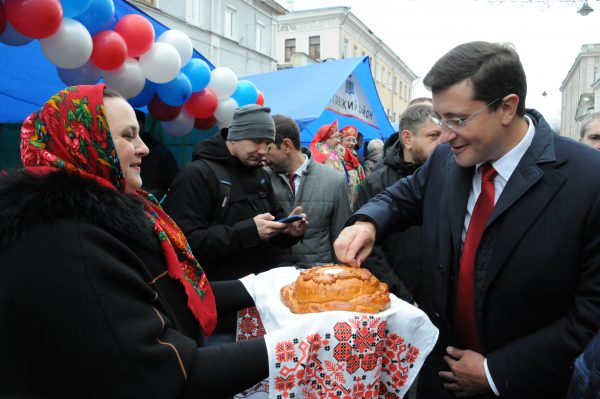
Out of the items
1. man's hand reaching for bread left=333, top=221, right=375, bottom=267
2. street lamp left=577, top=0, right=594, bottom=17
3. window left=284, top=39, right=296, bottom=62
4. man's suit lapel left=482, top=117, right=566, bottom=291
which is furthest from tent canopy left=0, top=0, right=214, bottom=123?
window left=284, top=39, right=296, bottom=62

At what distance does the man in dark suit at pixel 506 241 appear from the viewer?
1.49 meters

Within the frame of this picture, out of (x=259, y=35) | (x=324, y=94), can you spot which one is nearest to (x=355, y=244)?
(x=324, y=94)

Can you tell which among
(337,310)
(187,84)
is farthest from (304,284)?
(187,84)

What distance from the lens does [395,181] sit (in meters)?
3.23

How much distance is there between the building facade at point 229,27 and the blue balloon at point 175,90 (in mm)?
12516

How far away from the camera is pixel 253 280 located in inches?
84.0

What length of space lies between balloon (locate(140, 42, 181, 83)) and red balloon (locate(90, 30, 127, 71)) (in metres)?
0.33

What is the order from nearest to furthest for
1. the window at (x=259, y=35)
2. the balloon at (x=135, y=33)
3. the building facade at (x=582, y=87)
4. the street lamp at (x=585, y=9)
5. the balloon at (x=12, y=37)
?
1. the balloon at (x=12, y=37)
2. the balloon at (x=135, y=33)
3. the street lamp at (x=585, y=9)
4. the window at (x=259, y=35)
5. the building facade at (x=582, y=87)

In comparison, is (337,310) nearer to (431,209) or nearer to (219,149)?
(431,209)

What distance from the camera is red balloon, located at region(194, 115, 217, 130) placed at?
551 centimetres

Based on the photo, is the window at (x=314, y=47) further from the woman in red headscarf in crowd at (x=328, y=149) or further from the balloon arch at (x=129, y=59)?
the balloon arch at (x=129, y=59)

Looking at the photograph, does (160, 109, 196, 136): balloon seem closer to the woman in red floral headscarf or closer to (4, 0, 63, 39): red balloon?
(4, 0, 63, 39): red balloon

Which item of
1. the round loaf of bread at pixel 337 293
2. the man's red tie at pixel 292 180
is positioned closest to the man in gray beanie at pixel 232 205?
the man's red tie at pixel 292 180

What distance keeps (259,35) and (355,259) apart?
77.6 ft
